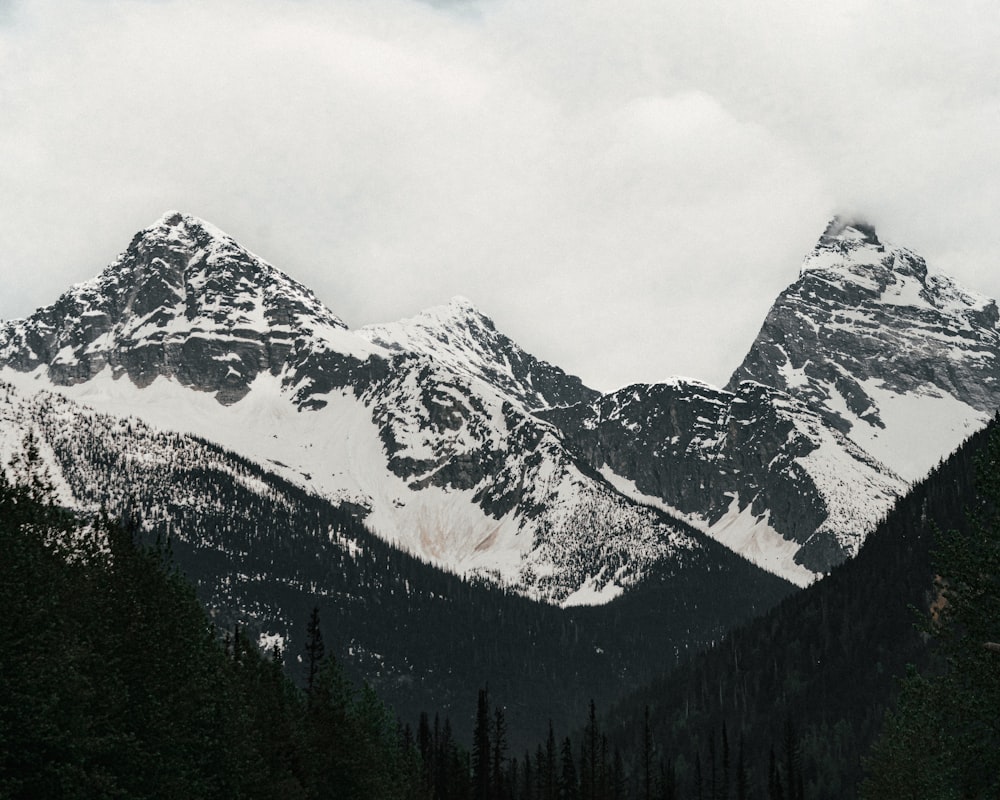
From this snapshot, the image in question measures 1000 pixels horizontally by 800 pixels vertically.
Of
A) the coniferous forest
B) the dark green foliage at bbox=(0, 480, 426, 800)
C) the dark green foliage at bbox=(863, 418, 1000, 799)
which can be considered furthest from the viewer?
the dark green foliage at bbox=(0, 480, 426, 800)

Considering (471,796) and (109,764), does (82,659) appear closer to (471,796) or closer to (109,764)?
(109,764)

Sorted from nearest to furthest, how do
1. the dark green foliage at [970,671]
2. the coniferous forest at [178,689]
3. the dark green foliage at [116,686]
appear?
the dark green foliage at [970,671] → the coniferous forest at [178,689] → the dark green foliage at [116,686]

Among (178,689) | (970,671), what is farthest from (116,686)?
(970,671)

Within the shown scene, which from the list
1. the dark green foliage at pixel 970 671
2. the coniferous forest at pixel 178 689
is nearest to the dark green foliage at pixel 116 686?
the coniferous forest at pixel 178 689

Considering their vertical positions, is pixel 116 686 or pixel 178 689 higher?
pixel 178 689

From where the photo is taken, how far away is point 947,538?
39812mm

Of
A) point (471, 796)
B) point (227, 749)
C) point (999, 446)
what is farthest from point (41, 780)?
point (471, 796)

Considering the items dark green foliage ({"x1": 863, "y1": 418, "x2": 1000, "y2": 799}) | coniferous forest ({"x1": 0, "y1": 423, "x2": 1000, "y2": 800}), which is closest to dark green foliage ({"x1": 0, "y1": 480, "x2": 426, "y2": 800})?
coniferous forest ({"x1": 0, "y1": 423, "x2": 1000, "y2": 800})

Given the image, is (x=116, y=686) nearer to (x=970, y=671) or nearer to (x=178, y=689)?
(x=178, y=689)

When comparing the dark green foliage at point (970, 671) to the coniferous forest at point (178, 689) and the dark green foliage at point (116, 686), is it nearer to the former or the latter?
the coniferous forest at point (178, 689)

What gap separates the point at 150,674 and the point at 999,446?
29918mm

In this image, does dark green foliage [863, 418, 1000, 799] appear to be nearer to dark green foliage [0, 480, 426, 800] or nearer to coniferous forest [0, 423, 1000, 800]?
coniferous forest [0, 423, 1000, 800]

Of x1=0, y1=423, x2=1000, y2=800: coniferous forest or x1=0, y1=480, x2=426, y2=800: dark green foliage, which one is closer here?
x1=0, y1=423, x2=1000, y2=800: coniferous forest

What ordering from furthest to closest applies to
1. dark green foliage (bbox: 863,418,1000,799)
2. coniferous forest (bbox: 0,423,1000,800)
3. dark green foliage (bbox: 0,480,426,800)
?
dark green foliage (bbox: 0,480,426,800)
coniferous forest (bbox: 0,423,1000,800)
dark green foliage (bbox: 863,418,1000,799)
